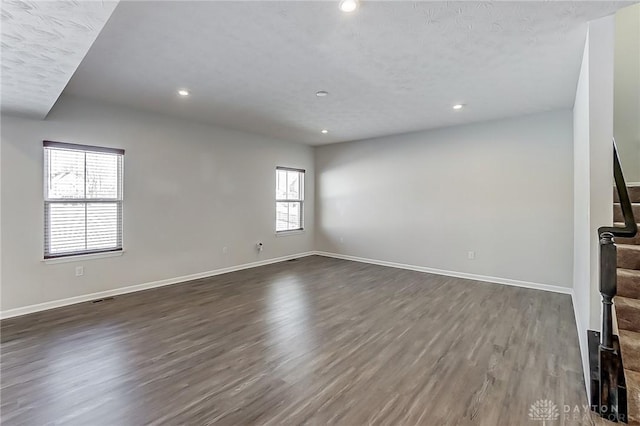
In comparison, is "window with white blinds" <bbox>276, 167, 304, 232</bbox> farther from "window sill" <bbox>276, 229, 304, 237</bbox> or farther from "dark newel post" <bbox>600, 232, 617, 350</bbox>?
"dark newel post" <bbox>600, 232, 617, 350</bbox>

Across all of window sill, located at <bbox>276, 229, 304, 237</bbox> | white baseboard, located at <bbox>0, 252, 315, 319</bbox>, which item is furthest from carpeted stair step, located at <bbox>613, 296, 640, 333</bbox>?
window sill, located at <bbox>276, 229, 304, 237</bbox>

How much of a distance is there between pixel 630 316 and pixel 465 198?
11.1 ft

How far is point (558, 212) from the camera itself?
463 centimetres

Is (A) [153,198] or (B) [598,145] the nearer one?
(B) [598,145]

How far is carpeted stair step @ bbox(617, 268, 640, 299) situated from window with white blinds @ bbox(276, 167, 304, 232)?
18.4ft

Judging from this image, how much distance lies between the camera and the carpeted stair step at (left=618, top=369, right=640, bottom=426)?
1.90 m

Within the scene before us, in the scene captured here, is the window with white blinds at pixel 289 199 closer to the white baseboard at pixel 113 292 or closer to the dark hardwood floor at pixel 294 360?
the white baseboard at pixel 113 292

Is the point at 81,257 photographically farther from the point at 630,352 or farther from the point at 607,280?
the point at 630,352

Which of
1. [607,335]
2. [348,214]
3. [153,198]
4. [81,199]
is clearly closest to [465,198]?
[348,214]

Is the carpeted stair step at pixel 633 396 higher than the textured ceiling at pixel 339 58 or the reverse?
the reverse

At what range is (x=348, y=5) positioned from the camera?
2090 millimetres

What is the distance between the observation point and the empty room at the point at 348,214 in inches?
83.1

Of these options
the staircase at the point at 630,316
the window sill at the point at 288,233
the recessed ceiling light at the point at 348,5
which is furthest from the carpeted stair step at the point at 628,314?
the window sill at the point at 288,233

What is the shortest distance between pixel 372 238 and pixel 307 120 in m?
2.98
